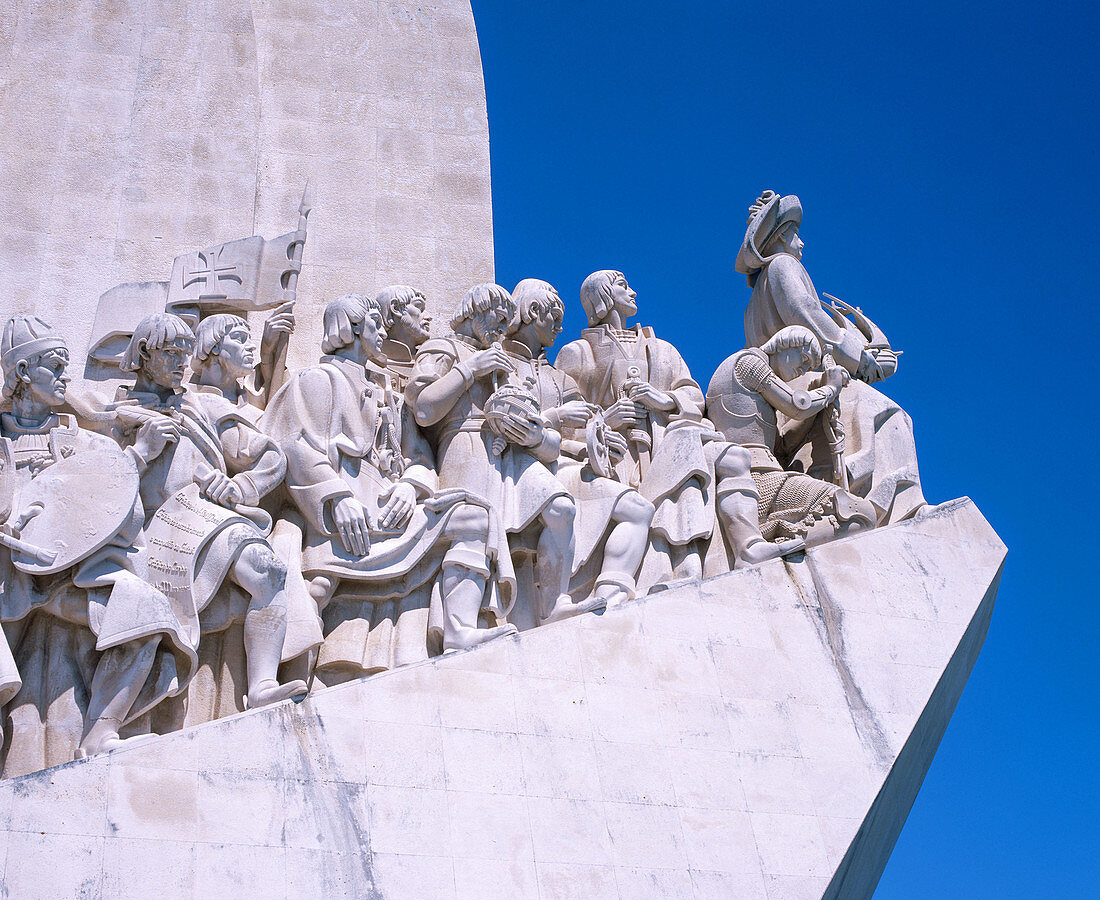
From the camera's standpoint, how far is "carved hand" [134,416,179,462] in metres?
6.63

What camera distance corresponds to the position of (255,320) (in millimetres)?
8383

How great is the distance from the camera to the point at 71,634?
6355 millimetres

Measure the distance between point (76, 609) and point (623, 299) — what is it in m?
3.61

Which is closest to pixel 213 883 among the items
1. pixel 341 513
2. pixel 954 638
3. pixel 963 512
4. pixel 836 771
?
pixel 341 513

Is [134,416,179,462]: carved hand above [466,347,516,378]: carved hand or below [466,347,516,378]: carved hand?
below

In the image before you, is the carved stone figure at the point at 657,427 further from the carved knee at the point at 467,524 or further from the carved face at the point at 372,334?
the carved face at the point at 372,334

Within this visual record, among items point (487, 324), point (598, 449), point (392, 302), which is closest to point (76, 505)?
point (392, 302)

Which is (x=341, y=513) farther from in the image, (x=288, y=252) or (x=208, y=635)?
(x=288, y=252)

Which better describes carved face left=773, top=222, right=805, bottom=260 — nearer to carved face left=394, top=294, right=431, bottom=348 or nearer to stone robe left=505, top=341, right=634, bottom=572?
stone robe left=505, top=341, right=634, bottom=572

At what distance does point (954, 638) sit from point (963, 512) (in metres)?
0.94

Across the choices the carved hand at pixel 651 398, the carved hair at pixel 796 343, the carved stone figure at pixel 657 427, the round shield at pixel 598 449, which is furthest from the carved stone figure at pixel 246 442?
the carved hair at pixel 796 343

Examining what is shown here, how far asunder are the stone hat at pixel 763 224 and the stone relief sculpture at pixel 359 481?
0.38 m

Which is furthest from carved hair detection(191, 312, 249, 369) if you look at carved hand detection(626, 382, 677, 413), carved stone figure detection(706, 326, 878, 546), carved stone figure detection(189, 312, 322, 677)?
carved stone figure detection(706, 326, 878, 546)

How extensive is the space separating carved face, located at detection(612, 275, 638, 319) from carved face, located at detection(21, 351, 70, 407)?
10.4 feet
